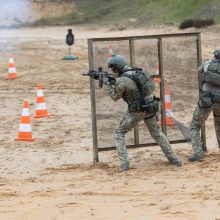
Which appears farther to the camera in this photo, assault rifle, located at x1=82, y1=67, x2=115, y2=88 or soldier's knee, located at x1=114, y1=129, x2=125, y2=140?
soldier's knee, located at x1=114, y1=129, x2=125, y2=140

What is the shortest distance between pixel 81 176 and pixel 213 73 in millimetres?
2155

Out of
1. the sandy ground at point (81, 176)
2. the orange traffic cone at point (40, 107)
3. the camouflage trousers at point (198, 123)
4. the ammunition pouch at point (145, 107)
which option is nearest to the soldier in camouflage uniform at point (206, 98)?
the camouflage trousers at point (198, 123)

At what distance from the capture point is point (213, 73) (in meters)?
9.43

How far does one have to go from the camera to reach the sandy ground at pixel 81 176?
7.11 metres

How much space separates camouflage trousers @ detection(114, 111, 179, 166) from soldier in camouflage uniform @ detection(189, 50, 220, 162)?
1.58 ft

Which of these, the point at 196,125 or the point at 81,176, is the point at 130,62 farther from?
the point at 81,176

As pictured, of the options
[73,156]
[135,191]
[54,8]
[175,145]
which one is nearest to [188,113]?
[175,145]

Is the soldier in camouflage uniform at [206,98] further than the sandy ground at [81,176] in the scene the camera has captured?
Yes

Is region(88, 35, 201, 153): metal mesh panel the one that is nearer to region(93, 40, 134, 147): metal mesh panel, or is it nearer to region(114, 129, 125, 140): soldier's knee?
region(93, 40, 134, 147): metal mesh panel

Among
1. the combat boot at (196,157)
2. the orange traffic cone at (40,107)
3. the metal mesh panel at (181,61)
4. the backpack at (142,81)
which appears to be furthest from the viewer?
the orange traffic cone at (40,107)

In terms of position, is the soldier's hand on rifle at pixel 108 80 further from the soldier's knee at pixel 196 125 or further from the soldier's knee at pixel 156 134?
the soldier's knee at pixel 196 125

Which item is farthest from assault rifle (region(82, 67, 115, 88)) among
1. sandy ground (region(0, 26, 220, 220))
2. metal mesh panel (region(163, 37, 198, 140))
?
metal mesh panel (region(163, 37, 198, 140))

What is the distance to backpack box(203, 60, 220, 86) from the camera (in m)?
9.43

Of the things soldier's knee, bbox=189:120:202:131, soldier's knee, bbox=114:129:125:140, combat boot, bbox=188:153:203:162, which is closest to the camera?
soldier's knee, bbox=114:129:125:140
